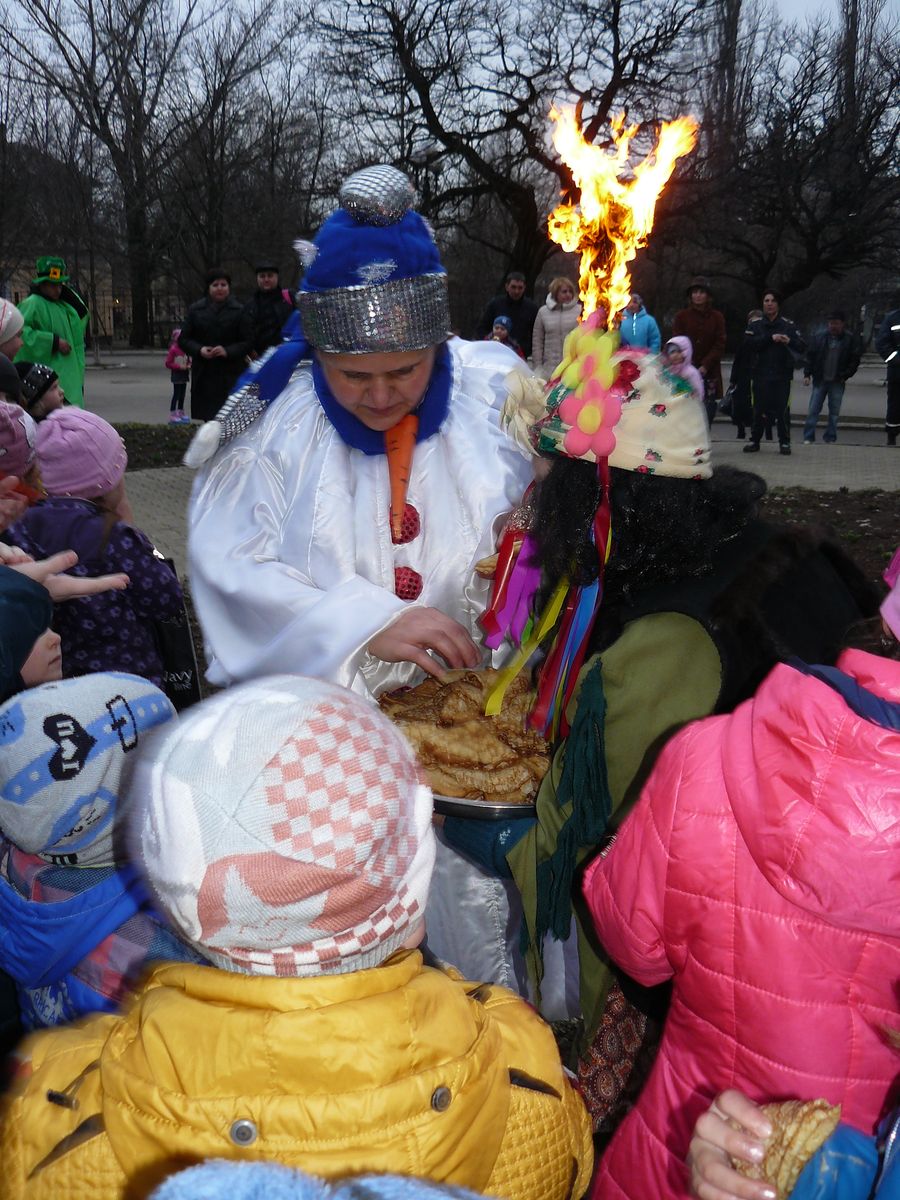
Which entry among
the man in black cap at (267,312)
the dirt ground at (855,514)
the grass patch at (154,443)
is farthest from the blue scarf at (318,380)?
the man in black cap at (267,312)

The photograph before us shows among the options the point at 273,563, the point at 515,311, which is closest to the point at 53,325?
the point at 515,311

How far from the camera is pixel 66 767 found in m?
1.86

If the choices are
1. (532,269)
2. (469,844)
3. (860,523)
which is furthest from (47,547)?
(532,269)

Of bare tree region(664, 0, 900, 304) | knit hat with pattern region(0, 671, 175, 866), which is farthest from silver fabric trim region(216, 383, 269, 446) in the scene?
bare tree region(664, 0, 900, 304)

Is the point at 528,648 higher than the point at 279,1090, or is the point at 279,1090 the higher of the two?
the point at 528,648

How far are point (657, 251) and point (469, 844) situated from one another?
30146mm

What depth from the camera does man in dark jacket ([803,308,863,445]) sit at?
558 inches

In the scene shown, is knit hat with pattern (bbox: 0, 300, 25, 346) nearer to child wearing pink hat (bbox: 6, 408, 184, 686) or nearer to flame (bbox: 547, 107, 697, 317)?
child wearing pink hat (bbox: 6, 408, 184, 686)

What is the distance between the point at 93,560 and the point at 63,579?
381 mm

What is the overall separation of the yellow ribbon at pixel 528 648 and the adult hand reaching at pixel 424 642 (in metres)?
0.08

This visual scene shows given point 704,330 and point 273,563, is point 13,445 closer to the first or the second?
point 273,563

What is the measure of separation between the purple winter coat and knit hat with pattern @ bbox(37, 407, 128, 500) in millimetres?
169

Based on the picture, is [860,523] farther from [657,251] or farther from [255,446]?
[657,251]

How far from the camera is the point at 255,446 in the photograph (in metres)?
2.62
